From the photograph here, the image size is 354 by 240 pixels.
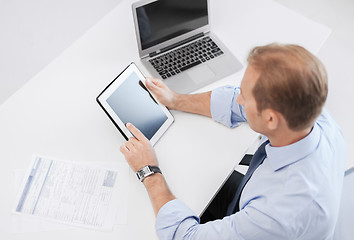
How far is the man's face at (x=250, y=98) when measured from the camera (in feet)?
3.00

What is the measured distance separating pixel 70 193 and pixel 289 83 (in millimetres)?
795

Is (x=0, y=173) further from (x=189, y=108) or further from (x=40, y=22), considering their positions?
(x=40, y=22)

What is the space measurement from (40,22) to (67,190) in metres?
0.99

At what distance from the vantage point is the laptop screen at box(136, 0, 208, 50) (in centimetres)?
134

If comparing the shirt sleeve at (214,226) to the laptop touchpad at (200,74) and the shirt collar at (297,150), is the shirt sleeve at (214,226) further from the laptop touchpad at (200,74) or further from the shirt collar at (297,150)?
the laptop touchpad at (200,74)

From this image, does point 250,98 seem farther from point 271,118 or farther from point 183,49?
point 183,49

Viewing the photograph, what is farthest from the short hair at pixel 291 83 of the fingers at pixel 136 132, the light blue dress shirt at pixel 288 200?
the fingers at pixel 136 132

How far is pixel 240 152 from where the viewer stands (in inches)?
49.7

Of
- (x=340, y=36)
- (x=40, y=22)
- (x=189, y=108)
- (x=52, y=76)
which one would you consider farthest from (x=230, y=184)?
(x=340, y=36)

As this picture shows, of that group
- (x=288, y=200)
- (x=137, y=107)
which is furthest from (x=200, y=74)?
(x=288, y=200)

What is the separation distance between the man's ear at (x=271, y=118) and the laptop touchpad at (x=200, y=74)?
55 centimetres

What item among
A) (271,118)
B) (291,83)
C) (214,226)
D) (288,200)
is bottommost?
(214,226)

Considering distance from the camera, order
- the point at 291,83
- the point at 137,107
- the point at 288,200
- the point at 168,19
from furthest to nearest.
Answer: the point at 168,19 < the point at 137,107 < the point at 288,200 < the point at 291,83

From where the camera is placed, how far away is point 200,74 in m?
1.45
